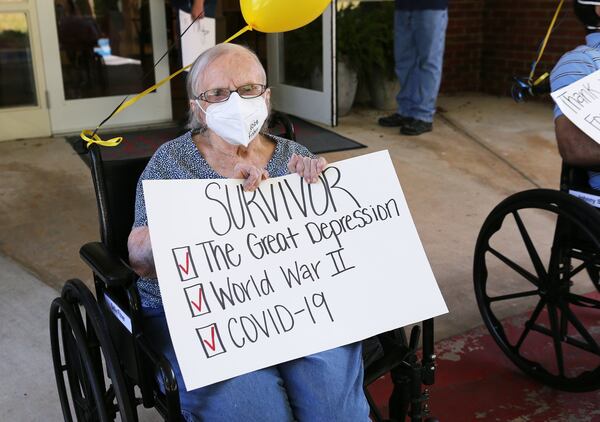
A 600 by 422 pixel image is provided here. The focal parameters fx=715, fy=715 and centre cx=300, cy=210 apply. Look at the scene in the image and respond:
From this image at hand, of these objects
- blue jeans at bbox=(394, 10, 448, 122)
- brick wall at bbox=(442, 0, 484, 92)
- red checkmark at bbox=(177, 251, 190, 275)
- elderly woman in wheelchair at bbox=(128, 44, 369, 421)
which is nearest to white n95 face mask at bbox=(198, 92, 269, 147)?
elderly woman in wheelchair at bbox=(128, 44, 369, 421)

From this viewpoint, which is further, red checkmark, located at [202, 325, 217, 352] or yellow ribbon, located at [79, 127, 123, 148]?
yellow ribbon, located at [79, 127, 123, 148]

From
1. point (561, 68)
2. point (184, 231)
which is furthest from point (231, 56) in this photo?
point (561, 68)

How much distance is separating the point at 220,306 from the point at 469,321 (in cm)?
155

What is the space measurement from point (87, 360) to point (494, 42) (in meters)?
6.03

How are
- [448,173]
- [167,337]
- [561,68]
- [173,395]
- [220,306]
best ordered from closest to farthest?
[173,395]
[220,306]
[167,337]
[561,68]
[448,173]

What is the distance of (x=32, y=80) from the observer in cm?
512

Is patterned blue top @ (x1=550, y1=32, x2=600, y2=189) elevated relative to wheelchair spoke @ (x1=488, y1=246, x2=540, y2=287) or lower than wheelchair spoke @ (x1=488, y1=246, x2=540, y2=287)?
elevated

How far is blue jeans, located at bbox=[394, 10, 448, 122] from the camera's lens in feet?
17.0

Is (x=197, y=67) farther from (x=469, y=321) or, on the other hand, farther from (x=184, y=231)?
(x=469, y=321)

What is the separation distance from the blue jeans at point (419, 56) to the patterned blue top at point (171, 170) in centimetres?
359

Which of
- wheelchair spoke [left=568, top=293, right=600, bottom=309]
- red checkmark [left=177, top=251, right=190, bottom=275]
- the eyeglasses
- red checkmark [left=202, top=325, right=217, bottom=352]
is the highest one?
the eyeglasses

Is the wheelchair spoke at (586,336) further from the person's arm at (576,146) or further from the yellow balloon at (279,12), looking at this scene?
the yellow balloon at (279,12)

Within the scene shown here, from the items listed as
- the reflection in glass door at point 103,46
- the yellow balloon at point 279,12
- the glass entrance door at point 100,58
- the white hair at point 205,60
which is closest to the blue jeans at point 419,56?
the glass entrance door at point 100,58

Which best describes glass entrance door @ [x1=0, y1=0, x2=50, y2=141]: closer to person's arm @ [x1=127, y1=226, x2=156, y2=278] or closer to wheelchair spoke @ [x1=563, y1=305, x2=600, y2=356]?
person's arm @ [x1=127, y1=226, x2=156, y2=278]
